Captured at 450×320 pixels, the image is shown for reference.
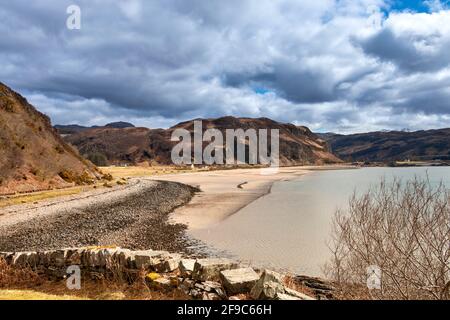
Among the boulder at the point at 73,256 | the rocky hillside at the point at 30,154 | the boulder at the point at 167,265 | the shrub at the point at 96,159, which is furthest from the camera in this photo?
the shrub at the point at 96,159

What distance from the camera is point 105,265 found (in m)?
11.5

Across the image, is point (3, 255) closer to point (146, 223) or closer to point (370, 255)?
point (370, 255)

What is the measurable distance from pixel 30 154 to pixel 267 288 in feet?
166

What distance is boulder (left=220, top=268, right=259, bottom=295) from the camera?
9.48m

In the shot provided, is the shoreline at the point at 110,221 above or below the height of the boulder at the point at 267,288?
below

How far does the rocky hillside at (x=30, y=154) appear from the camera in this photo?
4428cm

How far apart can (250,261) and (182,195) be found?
32.2m

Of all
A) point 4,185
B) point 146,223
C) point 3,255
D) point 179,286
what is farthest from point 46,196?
point 179,286

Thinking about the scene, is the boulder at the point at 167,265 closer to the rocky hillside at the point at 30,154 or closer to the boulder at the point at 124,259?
the boulder at the point at 124,259

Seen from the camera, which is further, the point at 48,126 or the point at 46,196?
the point at 48,126

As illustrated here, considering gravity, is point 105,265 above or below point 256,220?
above

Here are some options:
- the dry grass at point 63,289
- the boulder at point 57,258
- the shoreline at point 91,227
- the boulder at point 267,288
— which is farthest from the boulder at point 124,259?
the shoreline at point 91,227

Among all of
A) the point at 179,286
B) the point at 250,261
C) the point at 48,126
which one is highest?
the point at 48,126

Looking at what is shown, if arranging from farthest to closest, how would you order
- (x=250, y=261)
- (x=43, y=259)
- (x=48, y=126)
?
(x=48, y=126) → (x=250, y=261) → (x=43, y=259)
